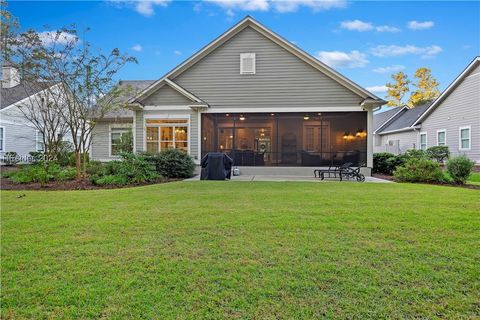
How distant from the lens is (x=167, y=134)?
1398cm

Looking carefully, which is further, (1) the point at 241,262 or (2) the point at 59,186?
(2) the point at 59,186

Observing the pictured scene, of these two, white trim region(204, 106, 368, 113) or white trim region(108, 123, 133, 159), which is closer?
white trim region(204, 106, 368, 113)

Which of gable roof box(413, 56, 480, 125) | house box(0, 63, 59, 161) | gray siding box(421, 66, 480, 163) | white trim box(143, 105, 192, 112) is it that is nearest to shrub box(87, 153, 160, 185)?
white trim box(143, 105, 192, 112)

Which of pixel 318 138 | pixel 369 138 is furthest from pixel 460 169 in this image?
pixel 318 138

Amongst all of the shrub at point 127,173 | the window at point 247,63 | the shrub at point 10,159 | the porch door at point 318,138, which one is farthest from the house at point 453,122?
the shrub at point 10,159

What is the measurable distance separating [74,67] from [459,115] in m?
21.4

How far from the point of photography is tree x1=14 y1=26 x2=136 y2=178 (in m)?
10.7

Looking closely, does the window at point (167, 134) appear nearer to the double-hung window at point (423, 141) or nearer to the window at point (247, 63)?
the window at point (247, 63)

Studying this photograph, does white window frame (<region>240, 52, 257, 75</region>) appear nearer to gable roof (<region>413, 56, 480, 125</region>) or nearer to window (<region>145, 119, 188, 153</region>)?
window (<region>145, 119, 188, 153</region>)

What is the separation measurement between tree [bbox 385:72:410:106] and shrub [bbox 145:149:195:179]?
36800 millimetres

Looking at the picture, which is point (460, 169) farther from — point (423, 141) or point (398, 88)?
point (398, 88)

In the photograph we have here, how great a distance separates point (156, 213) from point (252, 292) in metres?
3.26

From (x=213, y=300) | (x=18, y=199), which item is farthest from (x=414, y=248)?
(x=18, y=199)

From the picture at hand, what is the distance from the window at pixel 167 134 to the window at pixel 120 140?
333 cm
